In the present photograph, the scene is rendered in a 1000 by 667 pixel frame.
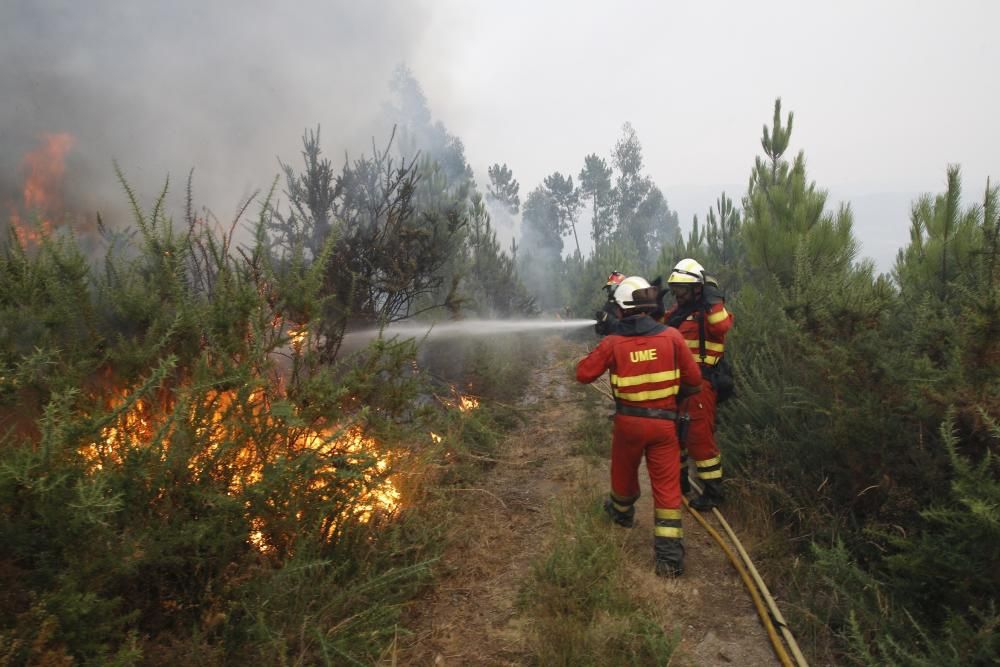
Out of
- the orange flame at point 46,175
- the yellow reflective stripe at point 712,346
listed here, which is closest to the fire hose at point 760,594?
the yellow reflective stripe at point 712,346

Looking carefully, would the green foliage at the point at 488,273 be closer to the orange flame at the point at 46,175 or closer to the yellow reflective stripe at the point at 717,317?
the orange flame at the point at 46,175

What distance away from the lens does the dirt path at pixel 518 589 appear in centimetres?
269

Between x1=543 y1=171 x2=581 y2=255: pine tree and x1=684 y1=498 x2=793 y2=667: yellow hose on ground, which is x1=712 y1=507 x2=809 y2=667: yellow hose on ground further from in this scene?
x1=543 y1=171 x2=581 y2=255: pine tree

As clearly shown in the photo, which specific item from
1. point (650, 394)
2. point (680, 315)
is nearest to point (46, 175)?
point (680, 315)

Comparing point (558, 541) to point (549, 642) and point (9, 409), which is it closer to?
point (549, 642)

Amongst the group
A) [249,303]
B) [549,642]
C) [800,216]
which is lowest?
[549,642]

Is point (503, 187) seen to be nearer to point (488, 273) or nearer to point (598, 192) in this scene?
point (598, 192)

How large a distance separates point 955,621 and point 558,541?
210cm

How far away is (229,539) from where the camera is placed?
7.13ft

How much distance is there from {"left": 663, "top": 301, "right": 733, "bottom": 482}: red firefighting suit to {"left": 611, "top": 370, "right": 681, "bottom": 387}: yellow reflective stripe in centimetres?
68

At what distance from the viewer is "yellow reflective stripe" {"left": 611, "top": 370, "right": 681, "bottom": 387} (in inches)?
139

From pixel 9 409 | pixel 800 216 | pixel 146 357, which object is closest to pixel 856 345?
pixel 800 216

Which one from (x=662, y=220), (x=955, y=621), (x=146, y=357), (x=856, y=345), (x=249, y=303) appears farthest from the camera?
(x=662, y=220)

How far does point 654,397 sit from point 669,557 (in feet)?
3.38
